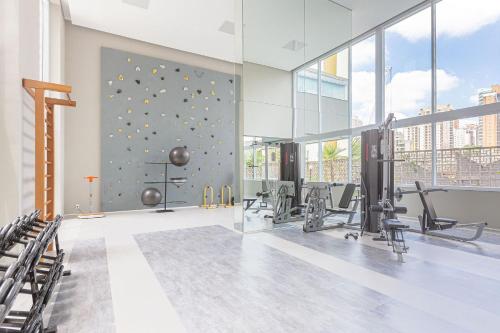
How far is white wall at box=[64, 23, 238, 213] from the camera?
6203mm

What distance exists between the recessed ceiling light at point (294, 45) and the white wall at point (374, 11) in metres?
1.29

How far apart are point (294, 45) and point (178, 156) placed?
3.98m

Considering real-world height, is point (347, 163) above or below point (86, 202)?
above

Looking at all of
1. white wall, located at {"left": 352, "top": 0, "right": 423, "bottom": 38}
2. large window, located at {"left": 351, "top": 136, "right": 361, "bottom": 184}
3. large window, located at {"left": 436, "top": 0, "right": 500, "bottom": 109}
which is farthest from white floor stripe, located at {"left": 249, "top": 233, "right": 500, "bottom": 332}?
white wall, located at {"left": 352, "top": 0, "right": 423, "bottom": 38}

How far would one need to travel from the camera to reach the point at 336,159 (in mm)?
6938

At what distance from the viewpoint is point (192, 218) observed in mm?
6004

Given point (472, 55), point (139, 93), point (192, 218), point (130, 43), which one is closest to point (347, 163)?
→ point (472, 55)

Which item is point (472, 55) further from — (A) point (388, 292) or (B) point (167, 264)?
(B) point (167, 264)

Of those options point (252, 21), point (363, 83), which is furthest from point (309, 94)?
point (252, 21)

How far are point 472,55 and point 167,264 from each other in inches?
256

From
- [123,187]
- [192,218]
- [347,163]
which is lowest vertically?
[192,218]

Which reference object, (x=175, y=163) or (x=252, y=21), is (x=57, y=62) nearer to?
(x=175, y=163)

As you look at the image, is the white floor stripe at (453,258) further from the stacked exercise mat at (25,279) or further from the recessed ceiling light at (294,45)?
the recessed ceiling light at (294,45)

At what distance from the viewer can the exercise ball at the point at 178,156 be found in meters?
6.91
